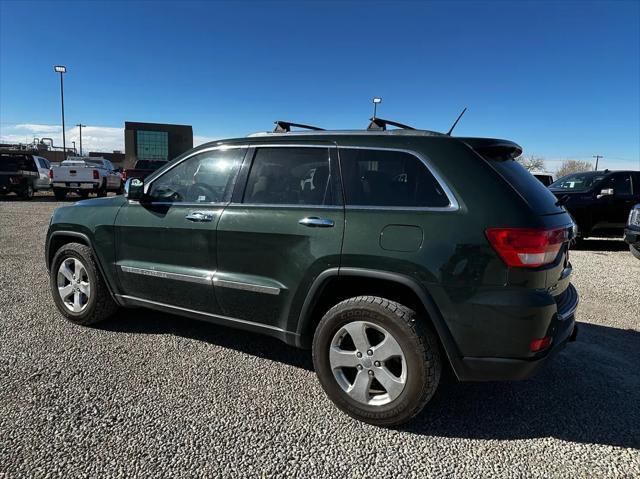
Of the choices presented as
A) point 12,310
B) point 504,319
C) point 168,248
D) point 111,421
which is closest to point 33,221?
point 12,310

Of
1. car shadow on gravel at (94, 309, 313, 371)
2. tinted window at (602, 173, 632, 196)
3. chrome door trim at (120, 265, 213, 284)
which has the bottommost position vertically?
car shadow on gravel at (94, 309, 313, 371)

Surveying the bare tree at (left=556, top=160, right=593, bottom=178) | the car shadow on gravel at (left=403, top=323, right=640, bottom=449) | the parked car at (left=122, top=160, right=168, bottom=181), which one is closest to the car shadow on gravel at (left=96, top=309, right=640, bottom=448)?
the car shadow on gravel at (left=403, top=323, right=640, bottom=449)

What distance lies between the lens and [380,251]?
8.34ft

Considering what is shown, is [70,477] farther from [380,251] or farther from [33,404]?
[380,251]

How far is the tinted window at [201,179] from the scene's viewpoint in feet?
10.8

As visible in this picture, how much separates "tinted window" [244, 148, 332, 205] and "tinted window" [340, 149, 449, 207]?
167 millimetres

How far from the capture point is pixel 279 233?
9.43 feet

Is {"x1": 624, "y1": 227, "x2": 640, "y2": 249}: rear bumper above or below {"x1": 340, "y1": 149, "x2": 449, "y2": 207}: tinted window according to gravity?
below

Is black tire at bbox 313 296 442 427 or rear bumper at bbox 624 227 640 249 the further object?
rear bumper at bbox 624 227 640 249

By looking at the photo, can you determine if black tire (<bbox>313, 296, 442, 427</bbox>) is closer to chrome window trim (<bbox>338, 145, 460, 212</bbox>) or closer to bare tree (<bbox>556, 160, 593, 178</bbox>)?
chrome window trim (<bbox>338, 145, 460, 212</bbox>)

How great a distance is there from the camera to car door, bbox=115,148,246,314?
10.6 ft

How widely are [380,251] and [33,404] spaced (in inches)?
92.2

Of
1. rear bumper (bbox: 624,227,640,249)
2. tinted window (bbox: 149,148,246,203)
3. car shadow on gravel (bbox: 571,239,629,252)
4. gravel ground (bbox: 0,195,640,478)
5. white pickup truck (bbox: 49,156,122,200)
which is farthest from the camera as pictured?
white pickup truck (bbox: 49,156,122,200)

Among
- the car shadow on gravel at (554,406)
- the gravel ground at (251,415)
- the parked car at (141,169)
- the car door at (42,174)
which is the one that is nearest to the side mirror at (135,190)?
the gravel ground at (251,415)
